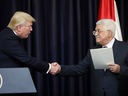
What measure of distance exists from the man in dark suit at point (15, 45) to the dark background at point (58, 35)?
2.98 feet

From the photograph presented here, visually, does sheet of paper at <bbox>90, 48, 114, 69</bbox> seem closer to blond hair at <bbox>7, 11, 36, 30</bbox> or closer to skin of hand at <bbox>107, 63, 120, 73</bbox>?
skin of hand at <bbox>107, 63, 120, 73</bbox>

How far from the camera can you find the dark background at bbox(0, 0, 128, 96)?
3.47m

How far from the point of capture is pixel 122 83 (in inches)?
88.5

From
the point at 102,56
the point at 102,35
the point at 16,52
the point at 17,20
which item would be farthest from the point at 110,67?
the point at 17,20

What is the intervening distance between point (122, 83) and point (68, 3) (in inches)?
78.2

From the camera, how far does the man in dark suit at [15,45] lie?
2340mm

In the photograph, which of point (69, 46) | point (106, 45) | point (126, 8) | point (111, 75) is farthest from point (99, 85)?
point (126, 8)

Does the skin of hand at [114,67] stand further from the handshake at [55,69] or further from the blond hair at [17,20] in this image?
the blond hair at [17,20]

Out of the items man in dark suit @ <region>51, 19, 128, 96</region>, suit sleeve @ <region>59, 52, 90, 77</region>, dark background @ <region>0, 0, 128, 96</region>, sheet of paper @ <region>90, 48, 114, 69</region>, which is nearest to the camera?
sheet of paper @ <region>90, 48, 114, 69</region>

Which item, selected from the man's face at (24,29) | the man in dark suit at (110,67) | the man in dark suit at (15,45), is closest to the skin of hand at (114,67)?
the man in dark suit at (110,67)

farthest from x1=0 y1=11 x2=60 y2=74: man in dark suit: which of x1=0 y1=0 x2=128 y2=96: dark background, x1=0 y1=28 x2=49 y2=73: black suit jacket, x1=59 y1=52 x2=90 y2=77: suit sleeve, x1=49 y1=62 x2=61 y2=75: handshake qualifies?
x1=0 y1=0 x2=128 y2=96: dark background

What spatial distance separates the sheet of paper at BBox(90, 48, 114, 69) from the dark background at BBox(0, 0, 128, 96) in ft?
4.84

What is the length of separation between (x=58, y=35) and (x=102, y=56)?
166 centimetres

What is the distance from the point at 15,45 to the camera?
93.8 inches
